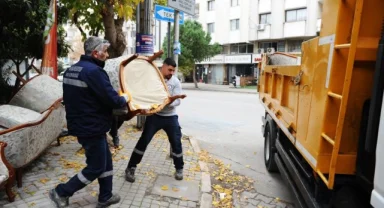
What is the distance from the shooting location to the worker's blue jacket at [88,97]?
311 cm

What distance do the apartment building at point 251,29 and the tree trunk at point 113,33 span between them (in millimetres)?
20590

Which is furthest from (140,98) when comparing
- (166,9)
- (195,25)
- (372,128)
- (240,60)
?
(240,60)

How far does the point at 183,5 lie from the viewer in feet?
19.2

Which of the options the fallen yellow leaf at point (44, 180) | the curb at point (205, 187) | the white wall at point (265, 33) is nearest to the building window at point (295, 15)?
the white wall at point (265, 33)

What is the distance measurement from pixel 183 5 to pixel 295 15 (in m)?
25.2

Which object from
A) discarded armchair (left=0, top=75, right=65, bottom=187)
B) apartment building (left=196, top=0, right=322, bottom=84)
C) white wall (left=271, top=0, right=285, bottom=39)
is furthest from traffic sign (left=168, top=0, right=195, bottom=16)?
white wall (left=271, top=0, right=285, bottom=39)

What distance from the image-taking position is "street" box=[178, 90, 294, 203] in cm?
521

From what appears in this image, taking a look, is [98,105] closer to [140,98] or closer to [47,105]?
[140,98]

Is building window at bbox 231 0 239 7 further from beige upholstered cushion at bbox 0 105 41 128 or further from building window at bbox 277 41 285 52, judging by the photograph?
beige upholstered cushion at bbox 0 105 41 128

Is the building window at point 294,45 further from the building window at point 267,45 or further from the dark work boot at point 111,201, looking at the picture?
the dark work boot at point 111,201

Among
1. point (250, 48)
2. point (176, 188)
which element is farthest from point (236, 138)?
point (250, 48)

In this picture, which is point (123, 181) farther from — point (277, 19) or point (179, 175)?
point (277, 19)

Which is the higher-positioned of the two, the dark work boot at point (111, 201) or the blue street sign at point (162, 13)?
the blue street sign at point (162, 13)

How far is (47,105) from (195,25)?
26.1m
